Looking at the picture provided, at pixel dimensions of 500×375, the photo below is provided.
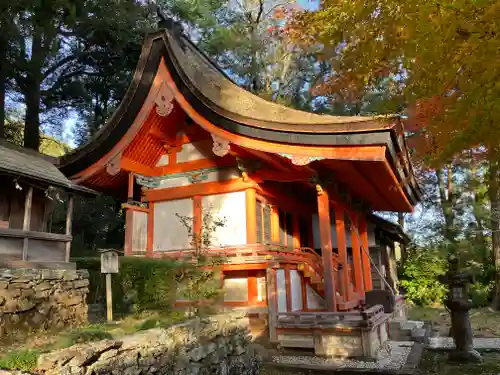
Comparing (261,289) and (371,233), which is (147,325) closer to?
(261,289)

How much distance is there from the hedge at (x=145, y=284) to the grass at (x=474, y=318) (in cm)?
961

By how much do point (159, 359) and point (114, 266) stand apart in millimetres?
1917

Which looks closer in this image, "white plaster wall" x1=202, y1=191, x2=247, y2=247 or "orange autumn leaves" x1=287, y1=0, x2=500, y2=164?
"orange autumn leaves" x1=287, y1=0, x2=500, y2=164

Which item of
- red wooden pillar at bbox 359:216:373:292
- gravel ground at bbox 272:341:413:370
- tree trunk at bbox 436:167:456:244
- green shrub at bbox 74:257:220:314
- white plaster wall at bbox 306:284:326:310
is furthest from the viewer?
tree trunk at bbox 436:167:456:244

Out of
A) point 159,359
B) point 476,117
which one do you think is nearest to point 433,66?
point 476,117

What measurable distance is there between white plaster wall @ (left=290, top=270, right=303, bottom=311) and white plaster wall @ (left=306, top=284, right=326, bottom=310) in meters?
0.45

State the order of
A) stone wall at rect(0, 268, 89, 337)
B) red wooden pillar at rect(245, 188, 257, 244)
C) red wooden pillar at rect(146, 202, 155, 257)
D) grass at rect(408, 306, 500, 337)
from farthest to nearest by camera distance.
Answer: grass at rect(408, 306, 500, 337) → red wooden pillar at rect(146, 202, 155, 257) → red wooden pillar at rect(245, 188, 257, 244) → stone wall at rect(0, 268, 89, 337)

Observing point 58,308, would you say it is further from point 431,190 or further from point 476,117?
point 431,190

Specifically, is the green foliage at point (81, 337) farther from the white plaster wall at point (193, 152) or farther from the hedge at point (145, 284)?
the white plaster wall at point (193, 152)

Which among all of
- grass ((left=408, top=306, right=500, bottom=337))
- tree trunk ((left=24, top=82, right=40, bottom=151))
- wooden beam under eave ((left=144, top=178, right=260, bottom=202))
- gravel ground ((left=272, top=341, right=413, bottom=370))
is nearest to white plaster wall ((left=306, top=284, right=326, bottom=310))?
gravel ground ((left=272, top=341, right=413, bottom=370))

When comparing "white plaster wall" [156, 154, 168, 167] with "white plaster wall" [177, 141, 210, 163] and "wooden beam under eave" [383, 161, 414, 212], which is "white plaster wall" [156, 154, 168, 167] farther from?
"wooden beam under eave" [383, 161, 414, 212]

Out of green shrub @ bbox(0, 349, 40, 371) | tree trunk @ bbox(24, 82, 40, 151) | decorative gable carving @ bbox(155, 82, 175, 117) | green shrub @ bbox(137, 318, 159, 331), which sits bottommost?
green shrub @ bbox(0, 349, 40, 371)

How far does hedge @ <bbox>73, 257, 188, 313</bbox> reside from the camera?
7.45 meters

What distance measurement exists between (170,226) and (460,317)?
7.50 meters
